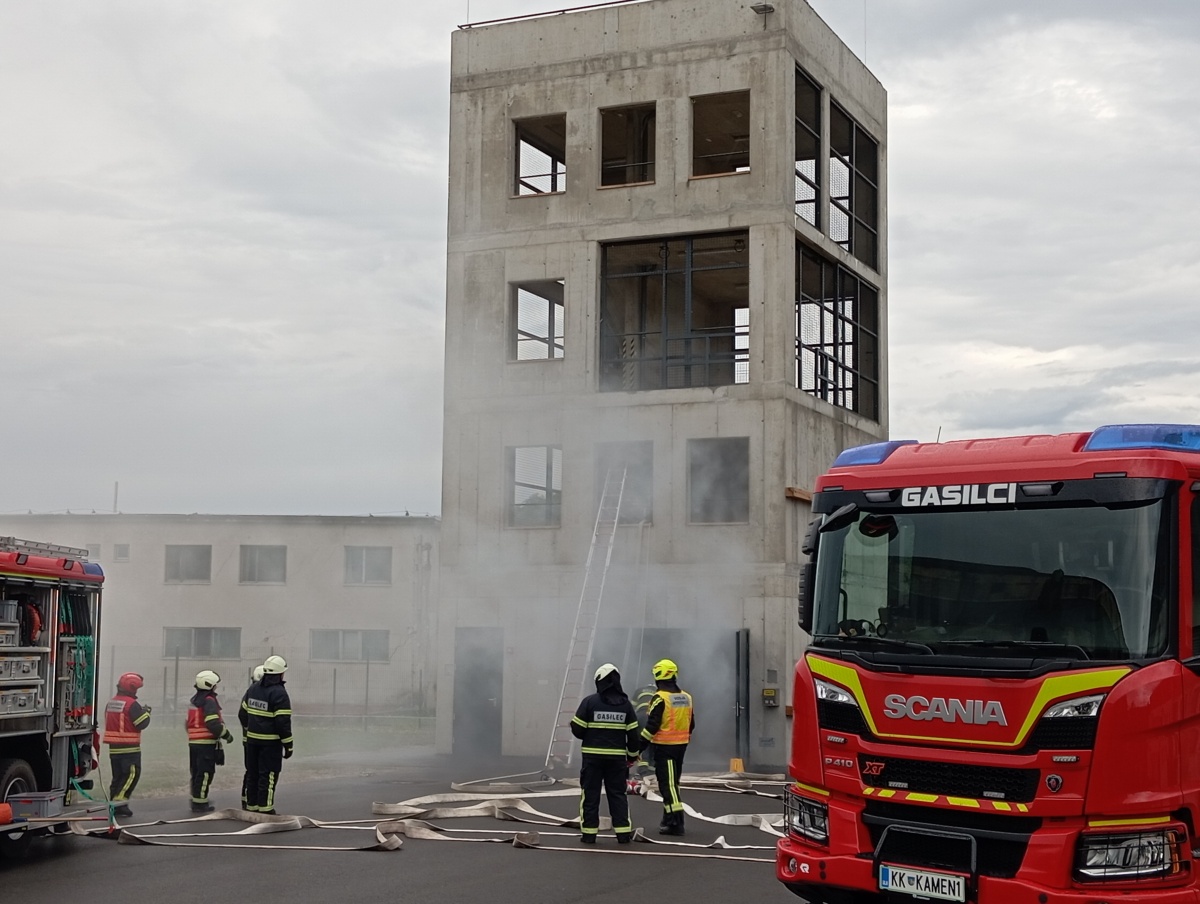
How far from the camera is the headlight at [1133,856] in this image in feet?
23.3

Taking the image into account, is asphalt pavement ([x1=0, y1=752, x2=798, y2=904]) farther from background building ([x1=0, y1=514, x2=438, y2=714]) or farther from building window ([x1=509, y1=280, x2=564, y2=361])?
background building ([x1=0, y1=514, x2=438, y2=714])

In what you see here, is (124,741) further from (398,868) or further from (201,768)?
(398,868)

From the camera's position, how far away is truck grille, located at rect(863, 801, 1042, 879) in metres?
7.44

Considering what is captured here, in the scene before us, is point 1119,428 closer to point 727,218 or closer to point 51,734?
point 51,734

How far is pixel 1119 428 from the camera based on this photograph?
26.0 feet

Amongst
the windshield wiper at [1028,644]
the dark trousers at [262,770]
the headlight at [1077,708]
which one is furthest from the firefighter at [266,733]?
the headlight at [1077,708]

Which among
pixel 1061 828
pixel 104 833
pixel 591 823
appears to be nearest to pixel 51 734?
pixel 104 833

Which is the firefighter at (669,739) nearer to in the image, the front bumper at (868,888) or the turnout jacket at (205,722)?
the turnout jacket at (205,722)

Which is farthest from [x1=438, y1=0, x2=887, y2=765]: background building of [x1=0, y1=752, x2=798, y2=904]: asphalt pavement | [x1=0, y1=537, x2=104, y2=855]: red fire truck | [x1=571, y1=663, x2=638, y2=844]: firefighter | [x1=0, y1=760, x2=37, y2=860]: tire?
[x1=0, y1=760, x2=37, y2=860]: tire

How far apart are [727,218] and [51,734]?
16195 mm

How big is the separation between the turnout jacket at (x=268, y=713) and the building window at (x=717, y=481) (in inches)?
439

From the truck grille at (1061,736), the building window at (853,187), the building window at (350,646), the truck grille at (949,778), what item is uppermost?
the building window at (853,187)

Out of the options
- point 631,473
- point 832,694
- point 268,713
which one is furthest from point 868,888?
point 631,473

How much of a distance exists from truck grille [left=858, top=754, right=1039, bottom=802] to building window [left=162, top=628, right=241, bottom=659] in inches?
1582
